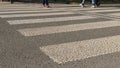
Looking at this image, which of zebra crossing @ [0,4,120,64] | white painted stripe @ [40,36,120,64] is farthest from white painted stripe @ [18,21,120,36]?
white painted stripe @ [40,36,120,64]

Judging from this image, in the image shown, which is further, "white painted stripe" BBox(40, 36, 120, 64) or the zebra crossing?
the zebra crossing

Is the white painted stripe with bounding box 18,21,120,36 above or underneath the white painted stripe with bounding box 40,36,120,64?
underneath

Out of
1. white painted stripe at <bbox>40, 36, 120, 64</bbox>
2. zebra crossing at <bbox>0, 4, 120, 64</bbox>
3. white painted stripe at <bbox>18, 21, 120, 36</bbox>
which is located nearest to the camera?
white painted stripe at <bbox>40, 36, 120, 64</bbox>

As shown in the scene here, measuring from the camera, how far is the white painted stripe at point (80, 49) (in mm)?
5008

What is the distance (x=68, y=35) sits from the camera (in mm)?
6809

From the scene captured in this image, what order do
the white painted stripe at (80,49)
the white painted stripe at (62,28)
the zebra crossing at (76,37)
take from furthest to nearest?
the white painted stripe at (62,28) → the zebra crossing at (76,37) → the white painted stripe at (80,49)

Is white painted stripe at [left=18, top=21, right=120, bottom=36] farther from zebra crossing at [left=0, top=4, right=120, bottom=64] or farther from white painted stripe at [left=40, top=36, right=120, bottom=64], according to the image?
white painted stripe at [left=40, top=36, right=120, bottom=64]

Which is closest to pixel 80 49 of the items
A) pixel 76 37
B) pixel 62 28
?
pixel 76 37

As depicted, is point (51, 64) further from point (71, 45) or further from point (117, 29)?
point (117, 29)

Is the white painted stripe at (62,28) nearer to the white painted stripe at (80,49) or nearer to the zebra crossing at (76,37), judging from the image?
the zebra crossing at (76,37)

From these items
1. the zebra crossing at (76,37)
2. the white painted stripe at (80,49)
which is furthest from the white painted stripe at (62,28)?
the white painted stripe at (80,49)

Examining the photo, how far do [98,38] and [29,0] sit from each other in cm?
1278

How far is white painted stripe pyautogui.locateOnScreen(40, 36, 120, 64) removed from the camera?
501cm

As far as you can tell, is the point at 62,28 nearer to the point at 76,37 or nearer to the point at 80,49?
the point at 76,37
